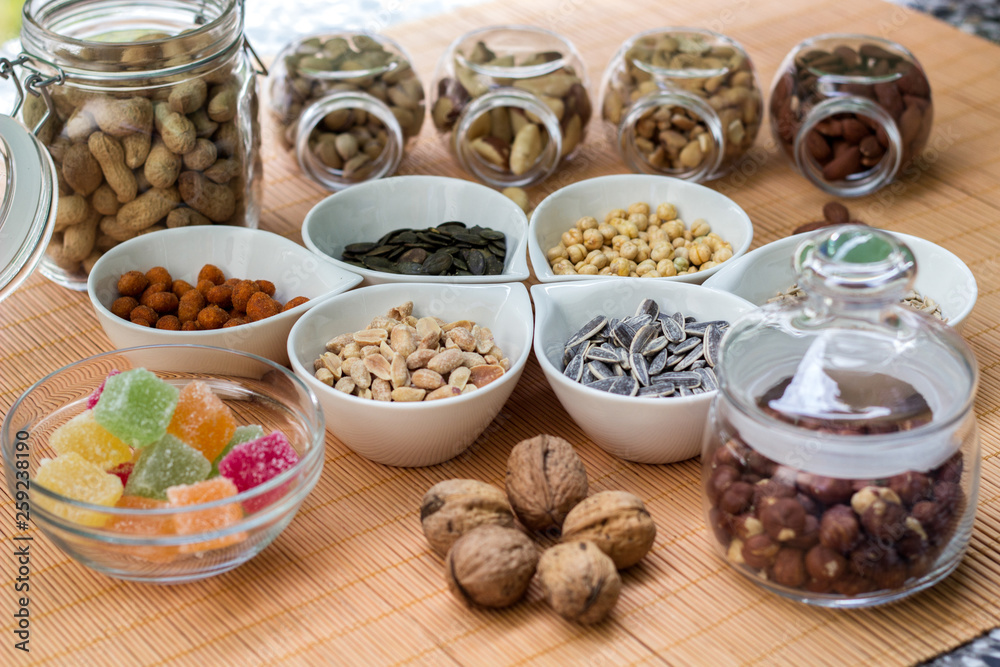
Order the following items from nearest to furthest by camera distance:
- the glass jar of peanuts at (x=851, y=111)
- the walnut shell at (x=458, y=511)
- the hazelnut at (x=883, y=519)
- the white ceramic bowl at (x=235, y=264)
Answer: the hazelnut at (x=883, y=519) → the walnut shell at (x=458, y=511) → the white ceramic bowl at (x=235, y=264) → the glass jar of peanuts at (x=851, y=111)

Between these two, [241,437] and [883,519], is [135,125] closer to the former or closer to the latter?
[241,437]

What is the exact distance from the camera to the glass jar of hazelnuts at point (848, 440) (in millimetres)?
733

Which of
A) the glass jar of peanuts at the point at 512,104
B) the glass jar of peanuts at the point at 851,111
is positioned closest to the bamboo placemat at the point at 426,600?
the glass jar of peanuts at the point at 851,111

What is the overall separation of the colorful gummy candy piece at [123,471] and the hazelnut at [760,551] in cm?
53

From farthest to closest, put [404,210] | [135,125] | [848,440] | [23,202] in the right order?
[404,210]
[135,125]
[23,202]
[848,440]

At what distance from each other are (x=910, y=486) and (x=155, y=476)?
0.61 meters

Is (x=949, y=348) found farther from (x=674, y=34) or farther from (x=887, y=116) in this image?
(x=674, y=34)

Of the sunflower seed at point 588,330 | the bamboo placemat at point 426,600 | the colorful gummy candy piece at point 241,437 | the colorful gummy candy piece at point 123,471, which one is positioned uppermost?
the sunflower seed at point 588,330

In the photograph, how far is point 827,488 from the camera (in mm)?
737

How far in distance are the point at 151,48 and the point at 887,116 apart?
0.95 m

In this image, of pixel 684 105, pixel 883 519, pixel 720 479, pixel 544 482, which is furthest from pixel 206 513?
pixel 684 105

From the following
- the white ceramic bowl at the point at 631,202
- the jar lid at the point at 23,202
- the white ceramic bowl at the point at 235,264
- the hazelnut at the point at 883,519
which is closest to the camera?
the hazelnut at the point at 883,519

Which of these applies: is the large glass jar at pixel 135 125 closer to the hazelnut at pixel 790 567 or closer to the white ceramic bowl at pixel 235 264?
the white ceramic bowl at pixel 235 264

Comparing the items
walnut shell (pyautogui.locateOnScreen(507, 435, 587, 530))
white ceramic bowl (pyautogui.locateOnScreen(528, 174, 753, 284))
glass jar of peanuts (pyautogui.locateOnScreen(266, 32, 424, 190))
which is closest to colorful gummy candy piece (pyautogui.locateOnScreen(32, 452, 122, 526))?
walnut shell (pyautogui.locateOnScreen(507, 435, 587, 530))
